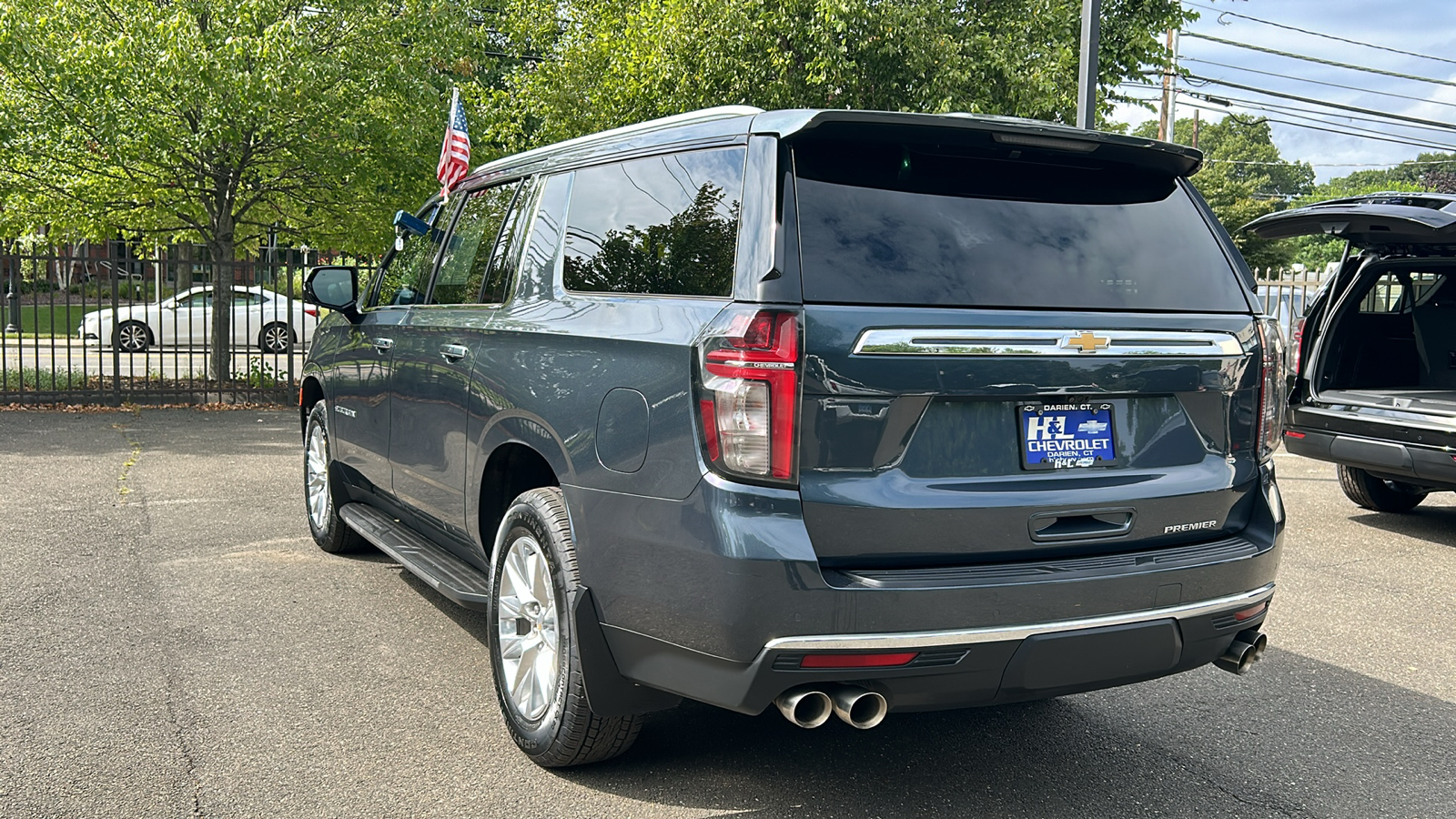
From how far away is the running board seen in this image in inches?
169

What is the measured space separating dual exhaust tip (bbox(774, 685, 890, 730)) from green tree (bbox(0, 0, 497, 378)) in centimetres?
1201

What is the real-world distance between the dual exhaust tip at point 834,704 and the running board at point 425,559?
138 centimetres

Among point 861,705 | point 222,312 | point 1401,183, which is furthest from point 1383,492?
point 1401,183

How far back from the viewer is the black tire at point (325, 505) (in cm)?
630

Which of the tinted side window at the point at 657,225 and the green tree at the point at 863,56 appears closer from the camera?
the tinted side window at the point at 657,225

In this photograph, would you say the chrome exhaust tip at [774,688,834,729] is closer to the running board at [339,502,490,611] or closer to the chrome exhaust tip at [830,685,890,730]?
the chrome exhaust tip at [830,685,890,730]

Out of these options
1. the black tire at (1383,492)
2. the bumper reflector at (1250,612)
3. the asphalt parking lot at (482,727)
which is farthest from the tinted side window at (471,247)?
the black tire at (1383,492)

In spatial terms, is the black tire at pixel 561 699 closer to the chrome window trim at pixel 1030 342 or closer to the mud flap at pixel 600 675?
the mud flap at pixel 600 675

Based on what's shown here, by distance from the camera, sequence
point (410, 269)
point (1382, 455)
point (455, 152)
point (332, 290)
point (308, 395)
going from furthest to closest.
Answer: point (455, 152) < point (1382, 455) < point (308, 395) < point (332, 290) < point (410, 269)

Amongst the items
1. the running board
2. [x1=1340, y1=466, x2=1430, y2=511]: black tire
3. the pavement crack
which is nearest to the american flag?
the pavement crack

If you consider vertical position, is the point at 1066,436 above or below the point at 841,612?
above

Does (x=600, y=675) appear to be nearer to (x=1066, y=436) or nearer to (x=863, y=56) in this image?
(x=1066, y=436)

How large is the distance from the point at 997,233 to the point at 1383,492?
21.9 feet

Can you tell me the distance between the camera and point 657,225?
358cm
